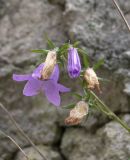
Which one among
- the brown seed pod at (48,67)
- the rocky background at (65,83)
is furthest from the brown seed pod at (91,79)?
the rocky background at (65,83)

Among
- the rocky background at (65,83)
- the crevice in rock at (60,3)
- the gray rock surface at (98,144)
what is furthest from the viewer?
the crevice in rock at (60,3)

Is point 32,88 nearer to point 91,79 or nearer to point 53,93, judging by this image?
point 53,93

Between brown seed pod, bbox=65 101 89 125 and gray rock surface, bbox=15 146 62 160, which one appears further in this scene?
gray rock surface, bbox=15 146 62 160

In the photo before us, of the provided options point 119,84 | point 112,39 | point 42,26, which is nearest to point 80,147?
point 119,84

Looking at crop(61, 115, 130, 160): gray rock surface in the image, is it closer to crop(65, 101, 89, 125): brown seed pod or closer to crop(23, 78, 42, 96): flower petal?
crop(65, 101, 89, 125): brown seed pod

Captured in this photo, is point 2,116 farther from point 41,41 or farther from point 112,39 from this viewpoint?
point 112,39

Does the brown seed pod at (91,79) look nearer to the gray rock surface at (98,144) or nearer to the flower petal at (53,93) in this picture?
the flower petal at (53,93)

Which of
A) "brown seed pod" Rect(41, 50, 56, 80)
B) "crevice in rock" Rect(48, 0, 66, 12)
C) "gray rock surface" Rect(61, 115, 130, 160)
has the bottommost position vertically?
"gray rock surface" Rect(61, 115, 130, 160)

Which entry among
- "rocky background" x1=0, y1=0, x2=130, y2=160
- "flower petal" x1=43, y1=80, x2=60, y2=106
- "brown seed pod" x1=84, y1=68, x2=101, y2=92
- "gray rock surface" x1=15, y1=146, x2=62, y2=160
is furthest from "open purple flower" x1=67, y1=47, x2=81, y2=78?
"gray rock surface" x1=15, y1=146, x2=62, y2=160
